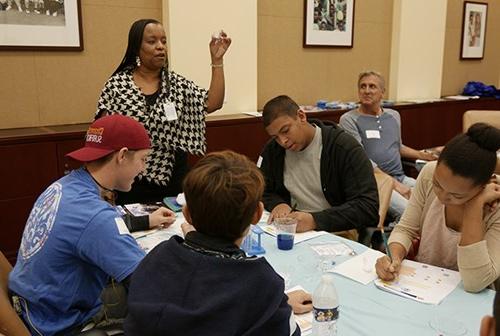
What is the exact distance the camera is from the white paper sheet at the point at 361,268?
177 cm

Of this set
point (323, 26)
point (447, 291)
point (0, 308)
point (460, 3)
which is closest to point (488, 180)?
point (447, 291)

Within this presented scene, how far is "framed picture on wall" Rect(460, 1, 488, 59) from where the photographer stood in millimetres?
6621

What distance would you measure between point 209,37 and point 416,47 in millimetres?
2984

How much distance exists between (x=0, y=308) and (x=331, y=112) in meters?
3.91

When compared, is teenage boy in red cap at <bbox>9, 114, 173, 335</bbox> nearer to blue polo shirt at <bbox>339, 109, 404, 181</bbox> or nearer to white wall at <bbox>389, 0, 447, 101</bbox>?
blue polo shirt at <bbox>339, 109, 404, 181</bbox>

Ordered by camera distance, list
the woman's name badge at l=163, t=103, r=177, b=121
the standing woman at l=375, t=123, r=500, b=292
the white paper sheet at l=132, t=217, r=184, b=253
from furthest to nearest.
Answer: the woman's name badge at l=163, t=103, r=177, b=121 < the white paper sheet at l=132, t=217, r=184, b=253 < the standing woman at l=375, t=123, r=500, b=292

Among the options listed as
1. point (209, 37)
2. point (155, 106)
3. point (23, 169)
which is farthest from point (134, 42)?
point (209, 37)

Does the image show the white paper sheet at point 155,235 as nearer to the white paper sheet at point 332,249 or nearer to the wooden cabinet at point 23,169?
the white paper sheet at point 332,249

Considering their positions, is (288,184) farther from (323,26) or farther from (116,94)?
(323,26)

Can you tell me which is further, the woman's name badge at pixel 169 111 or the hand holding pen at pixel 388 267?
the woman's name badge at pixel 169 111

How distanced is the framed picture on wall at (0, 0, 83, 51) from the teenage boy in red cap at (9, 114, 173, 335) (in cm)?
224

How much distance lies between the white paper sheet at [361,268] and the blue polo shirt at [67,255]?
757 mm

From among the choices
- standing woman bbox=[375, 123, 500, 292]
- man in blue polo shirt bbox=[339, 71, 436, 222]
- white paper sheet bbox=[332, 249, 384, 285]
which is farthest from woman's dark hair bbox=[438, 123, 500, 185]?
man in blue polo shirt bbox=[339, 71, 436, 222]

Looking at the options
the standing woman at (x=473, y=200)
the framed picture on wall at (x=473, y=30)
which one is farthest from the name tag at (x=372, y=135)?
the framed picture on wall at (x=473, y=30)
